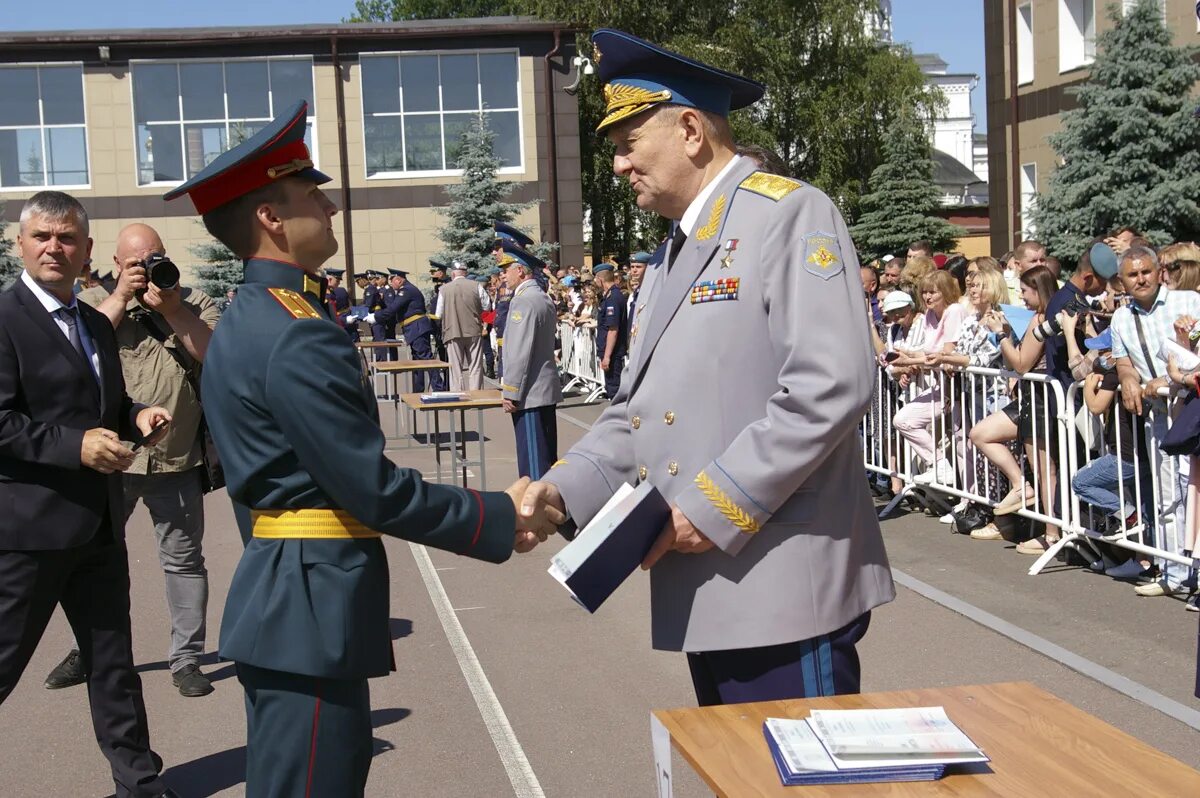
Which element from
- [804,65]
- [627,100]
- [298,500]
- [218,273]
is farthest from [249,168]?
[804,65]

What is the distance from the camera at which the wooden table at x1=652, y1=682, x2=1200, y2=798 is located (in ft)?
8.13

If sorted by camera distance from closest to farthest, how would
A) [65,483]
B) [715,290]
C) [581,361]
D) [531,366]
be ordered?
[715,290]
[65,483]
[531,366]
[581,361]

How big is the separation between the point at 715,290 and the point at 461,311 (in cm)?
1623

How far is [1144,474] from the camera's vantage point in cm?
788

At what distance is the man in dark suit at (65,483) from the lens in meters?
4.68

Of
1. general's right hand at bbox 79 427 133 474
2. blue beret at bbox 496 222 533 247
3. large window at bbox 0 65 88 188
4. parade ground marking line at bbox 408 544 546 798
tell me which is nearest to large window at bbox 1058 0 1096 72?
blue beret at bbox 496 222 533 247

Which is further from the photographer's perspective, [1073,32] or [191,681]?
[1073,32]

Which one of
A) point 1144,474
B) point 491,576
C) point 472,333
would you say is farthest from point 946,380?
point 472,333

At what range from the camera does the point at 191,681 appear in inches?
250

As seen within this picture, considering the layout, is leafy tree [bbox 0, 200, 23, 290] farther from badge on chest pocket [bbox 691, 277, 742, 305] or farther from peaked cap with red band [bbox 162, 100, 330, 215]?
badge on chest pocket [bbox 691, 277, 742, 305]

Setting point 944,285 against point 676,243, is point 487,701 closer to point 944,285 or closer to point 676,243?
point 676,243

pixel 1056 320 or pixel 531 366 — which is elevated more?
pixel 1056 320

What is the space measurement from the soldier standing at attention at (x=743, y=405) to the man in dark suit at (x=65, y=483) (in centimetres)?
212

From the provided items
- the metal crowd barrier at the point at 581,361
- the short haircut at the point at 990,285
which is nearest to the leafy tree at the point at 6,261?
the metal crowd barrier at the point at 581,361
